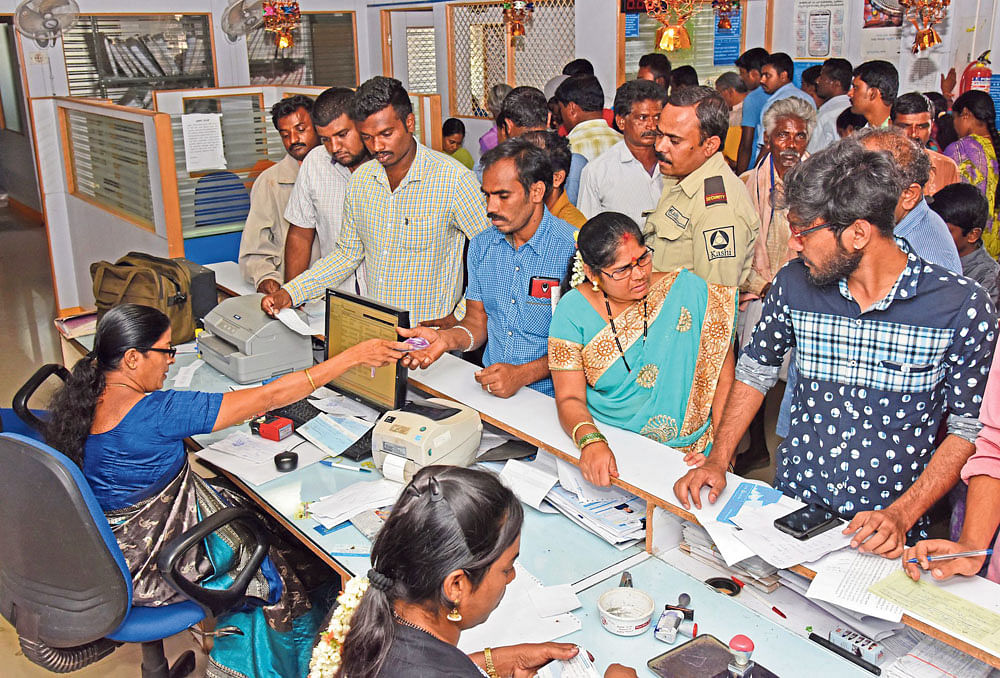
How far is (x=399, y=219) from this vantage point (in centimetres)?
367

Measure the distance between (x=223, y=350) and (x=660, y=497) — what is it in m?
2.12

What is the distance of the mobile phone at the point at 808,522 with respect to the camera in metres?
2.08

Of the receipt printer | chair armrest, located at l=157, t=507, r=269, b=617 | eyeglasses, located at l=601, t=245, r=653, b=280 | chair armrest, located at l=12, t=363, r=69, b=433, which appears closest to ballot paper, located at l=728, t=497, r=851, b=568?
eyeglasses, located at l=601, t=245, r=653, b=280

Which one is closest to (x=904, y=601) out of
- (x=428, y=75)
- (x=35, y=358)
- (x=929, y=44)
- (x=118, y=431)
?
(x=118, y=431)

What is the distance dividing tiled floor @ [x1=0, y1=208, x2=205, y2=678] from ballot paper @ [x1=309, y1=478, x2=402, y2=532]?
1031 millimetres

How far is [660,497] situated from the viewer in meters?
2.30

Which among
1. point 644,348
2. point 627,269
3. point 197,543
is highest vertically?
point 627,269

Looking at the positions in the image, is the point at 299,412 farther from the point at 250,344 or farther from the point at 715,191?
the point at 715,191

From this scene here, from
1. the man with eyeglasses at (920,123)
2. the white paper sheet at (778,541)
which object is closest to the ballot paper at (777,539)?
the white paper sheet at (778,541)

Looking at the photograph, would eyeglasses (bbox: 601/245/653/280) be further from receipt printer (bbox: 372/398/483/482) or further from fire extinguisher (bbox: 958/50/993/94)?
fire extinguisher (bbox: 958/50/993/94)

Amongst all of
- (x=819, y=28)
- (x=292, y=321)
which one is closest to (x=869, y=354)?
(x=292, y=321)

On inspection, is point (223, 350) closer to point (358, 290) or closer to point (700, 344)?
point (358, 290)

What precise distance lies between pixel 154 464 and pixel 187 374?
1.16 metres

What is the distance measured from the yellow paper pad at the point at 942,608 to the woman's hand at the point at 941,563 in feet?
0.09
